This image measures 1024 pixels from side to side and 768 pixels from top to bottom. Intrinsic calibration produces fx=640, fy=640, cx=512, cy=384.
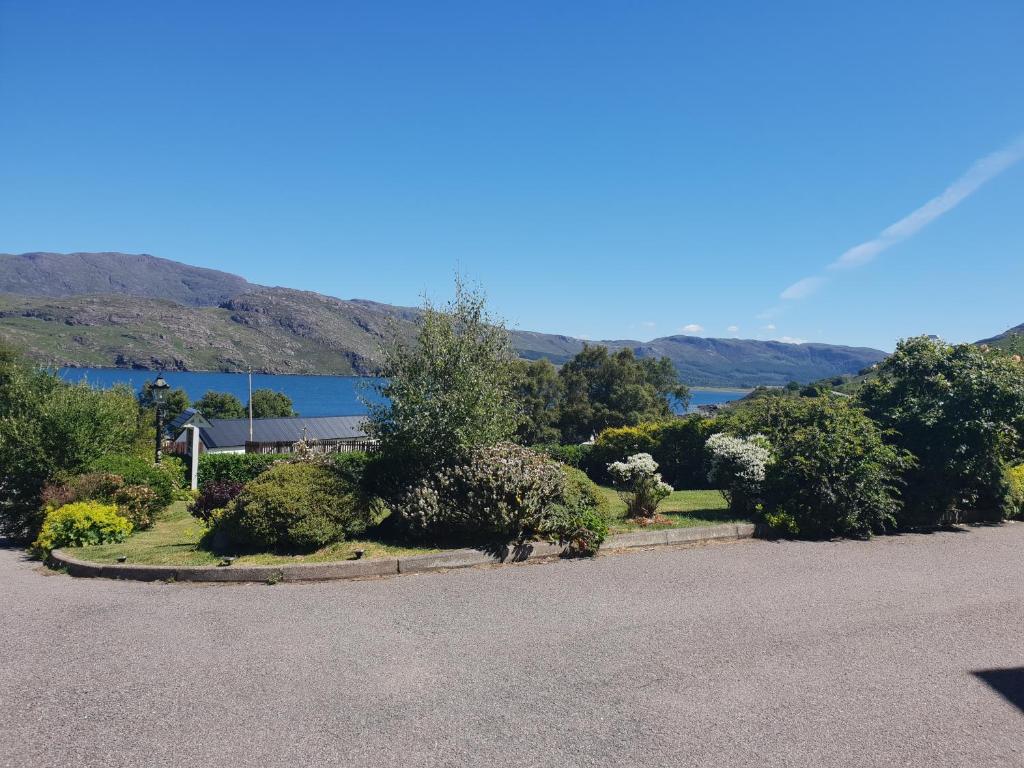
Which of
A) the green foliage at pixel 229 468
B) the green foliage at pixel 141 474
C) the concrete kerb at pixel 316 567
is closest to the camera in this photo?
the concrete kerb at pixel 316 567

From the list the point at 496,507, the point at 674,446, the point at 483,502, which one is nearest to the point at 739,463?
the point at 496,507

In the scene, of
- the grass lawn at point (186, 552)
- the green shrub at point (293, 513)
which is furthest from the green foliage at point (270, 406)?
the green shrub at point (293, 513)

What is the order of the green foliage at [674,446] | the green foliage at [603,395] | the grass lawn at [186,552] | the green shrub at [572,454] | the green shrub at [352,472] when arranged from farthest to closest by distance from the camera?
the green foliage at [603,395], the green shrub at [572,454], the green foliage at [674,446], the green shrub at [352,472], the grass lawn at [186,552]

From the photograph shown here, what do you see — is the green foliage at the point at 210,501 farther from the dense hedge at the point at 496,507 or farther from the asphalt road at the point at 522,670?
the dense hedge at the point at 496,507

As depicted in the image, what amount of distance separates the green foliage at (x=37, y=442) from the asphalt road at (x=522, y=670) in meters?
5.40

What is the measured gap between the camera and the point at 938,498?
41.2 feet

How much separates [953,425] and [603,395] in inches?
1752

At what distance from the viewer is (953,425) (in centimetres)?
1250

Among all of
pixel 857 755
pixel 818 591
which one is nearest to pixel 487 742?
pixel 857 755

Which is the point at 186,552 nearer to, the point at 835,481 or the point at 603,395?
the point at 835,481

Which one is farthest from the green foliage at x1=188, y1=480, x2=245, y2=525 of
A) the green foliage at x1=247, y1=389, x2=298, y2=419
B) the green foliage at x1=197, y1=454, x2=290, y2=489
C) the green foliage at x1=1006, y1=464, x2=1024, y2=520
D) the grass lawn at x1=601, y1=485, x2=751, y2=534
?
the green foliage at x1=247, y1=389, x2=298, y2=419

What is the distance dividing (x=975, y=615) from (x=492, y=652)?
5851mm

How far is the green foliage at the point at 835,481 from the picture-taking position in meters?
11.4

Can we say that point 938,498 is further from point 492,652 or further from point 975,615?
point 492,652
